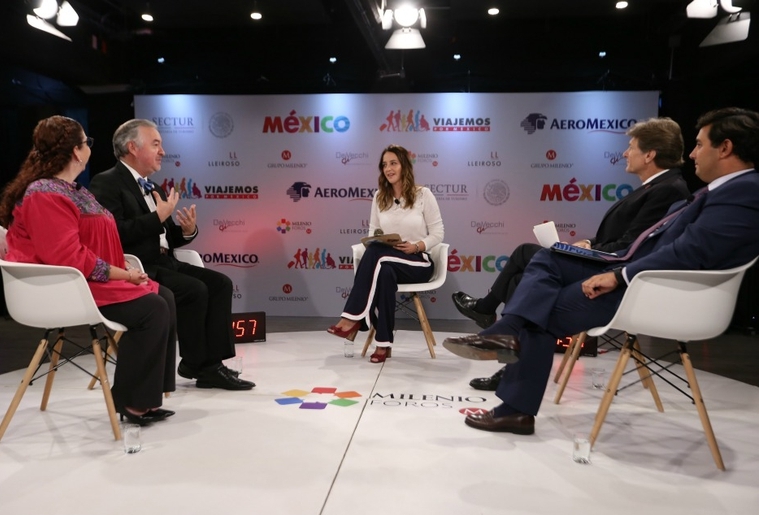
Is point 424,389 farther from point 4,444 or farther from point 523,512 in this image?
point 4,444

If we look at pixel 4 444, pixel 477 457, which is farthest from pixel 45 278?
pixel 477 457

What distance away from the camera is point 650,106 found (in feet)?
20.0

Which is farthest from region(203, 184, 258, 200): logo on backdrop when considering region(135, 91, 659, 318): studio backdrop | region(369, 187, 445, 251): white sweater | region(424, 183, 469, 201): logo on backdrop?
region(369, 187, 445, 251): white sweater

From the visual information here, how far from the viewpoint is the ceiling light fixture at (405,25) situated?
600 cm

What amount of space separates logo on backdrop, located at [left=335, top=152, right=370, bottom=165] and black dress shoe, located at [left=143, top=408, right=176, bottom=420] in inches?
154

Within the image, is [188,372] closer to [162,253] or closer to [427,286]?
[162,253]

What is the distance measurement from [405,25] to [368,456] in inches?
186

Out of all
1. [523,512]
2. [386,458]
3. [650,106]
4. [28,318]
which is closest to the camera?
[523,512]

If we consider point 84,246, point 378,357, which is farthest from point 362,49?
point 84,246

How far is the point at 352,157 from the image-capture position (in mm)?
6320

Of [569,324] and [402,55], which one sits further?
[402,55]

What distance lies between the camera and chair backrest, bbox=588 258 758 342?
2326 mm

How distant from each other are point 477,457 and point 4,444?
180 cm

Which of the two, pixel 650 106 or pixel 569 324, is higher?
pixel 650 106
